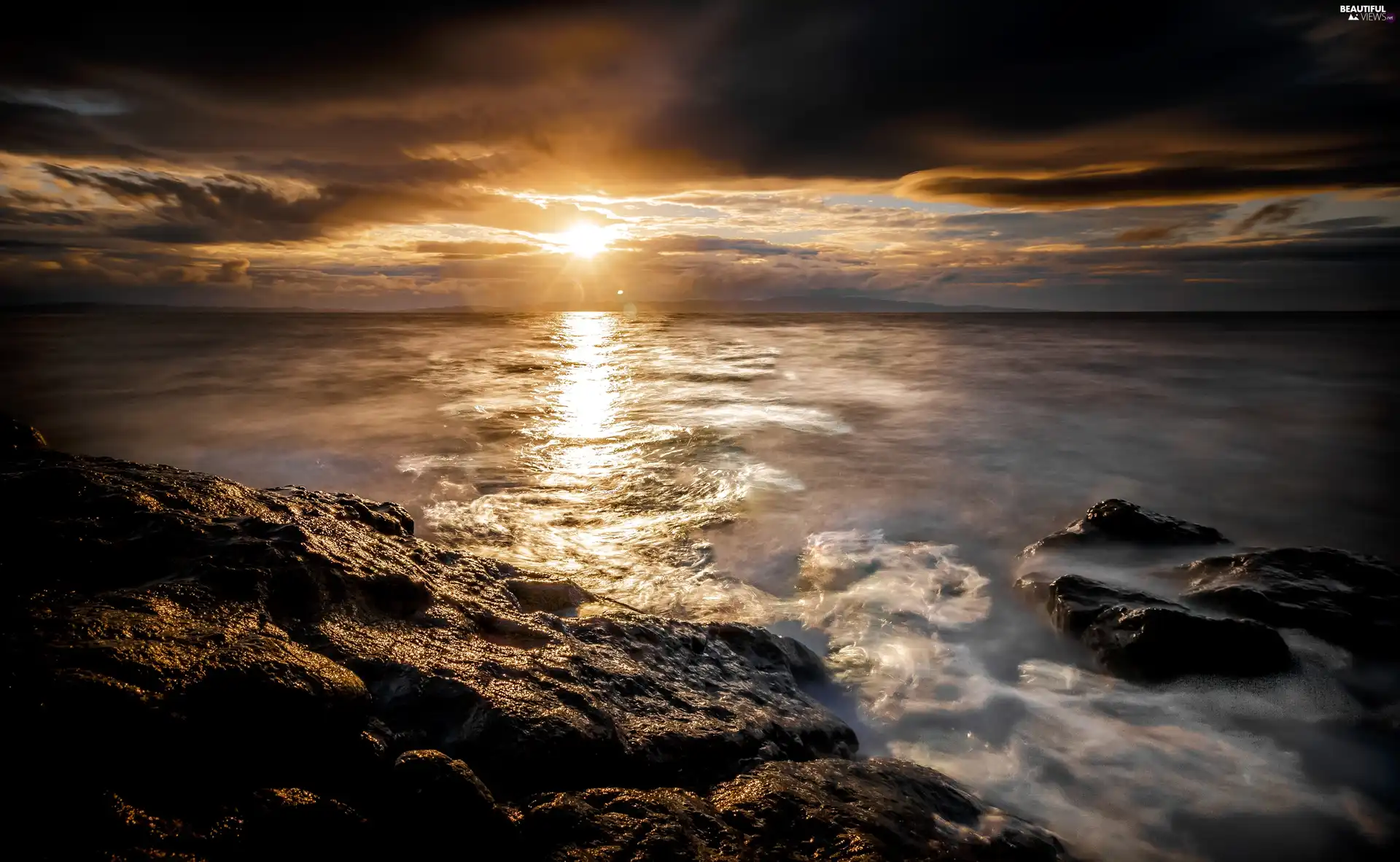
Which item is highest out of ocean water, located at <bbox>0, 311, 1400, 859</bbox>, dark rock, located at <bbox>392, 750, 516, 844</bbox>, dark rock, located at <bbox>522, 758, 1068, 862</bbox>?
dark rock, located at <bbox>392, 750, 516, 844</bbox>

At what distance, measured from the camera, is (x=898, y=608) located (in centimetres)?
755

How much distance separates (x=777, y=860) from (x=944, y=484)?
11.5m

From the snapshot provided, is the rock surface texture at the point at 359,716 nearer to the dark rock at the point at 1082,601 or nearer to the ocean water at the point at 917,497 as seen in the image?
the ocean water at the point at 917,497

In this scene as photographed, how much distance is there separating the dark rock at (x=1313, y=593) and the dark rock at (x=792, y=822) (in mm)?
4648

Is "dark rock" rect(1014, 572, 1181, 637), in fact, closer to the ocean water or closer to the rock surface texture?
the ocean water

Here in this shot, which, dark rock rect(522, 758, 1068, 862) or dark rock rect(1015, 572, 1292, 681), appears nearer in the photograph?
dark rock rect(522, 758, 1068, 862)

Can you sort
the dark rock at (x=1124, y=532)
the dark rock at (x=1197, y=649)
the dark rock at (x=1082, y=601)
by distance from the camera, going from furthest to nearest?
1. the dark rock at (x=1124, y=532)
2. the dark rock at (x=1082, y=601)
3. the dark rock at (x=1197, y=649)

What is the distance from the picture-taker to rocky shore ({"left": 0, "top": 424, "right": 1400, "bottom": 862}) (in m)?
2.04

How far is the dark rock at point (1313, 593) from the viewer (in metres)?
6.12

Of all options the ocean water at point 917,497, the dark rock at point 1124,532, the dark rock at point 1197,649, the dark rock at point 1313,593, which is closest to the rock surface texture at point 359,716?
the ocean water at point 917,497

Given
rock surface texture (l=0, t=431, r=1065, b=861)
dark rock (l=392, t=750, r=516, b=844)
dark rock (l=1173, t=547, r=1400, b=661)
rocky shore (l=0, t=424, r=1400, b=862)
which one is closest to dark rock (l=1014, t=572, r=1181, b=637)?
dark rock (l=1173, t=547, r=1400, b=661)

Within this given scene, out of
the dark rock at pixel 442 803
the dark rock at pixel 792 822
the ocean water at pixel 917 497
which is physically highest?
the dark rock at pixel 442 803

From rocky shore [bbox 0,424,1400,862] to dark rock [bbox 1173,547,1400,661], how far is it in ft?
3.44

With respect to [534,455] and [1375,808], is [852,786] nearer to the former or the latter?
[1375,808]
